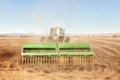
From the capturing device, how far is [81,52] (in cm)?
1478

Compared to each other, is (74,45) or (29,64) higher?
(74,45)

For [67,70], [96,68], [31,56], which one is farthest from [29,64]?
[96,68]

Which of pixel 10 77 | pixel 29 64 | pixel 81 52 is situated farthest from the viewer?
pixel 81 52

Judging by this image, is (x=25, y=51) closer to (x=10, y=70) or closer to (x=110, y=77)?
(x=10, y=70)

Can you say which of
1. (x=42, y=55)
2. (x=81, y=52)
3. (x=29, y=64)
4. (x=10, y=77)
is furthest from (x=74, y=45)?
(x=10, y=77)

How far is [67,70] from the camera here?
12.1 m

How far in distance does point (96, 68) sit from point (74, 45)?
292 cm

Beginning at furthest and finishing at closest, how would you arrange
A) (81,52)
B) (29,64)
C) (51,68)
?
(81,52), (29,64), (51,68)

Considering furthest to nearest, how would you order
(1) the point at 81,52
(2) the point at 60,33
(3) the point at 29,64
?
(2) the point at 60,33
(1) the point at 81,52
(3) the point at 29,64

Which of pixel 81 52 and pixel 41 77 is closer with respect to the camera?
pixel 41 77

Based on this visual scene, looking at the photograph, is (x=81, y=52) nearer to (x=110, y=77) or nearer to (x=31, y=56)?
(x=31, y=56)

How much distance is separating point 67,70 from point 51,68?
1115 mm

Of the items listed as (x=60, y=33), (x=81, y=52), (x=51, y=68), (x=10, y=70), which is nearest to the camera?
(x=10, y=70)

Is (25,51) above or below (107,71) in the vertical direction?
above
